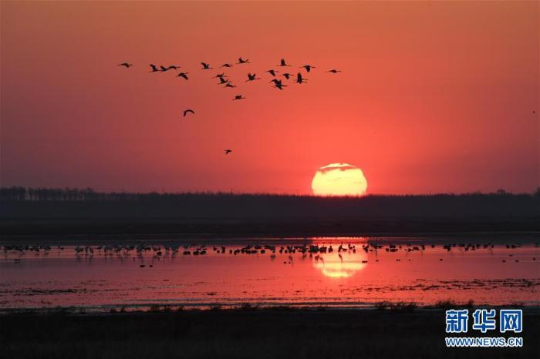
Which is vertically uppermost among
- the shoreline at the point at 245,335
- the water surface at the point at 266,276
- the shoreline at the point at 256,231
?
the shoreline at the point at 256,231

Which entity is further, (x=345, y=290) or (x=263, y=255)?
(x=263, y=255)

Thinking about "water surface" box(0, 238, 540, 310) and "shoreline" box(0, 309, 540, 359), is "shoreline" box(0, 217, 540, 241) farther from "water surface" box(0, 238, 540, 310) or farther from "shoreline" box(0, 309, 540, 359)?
"shoreline" box(0, 309, 540, 359)

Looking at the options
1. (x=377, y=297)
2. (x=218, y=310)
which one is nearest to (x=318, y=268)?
(x=377, y=297)

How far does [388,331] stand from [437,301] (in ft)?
22.7

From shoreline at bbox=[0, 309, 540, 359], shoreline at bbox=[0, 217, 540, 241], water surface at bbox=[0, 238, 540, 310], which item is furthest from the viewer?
shoreline at bbox=[0, 217, 540, 241]

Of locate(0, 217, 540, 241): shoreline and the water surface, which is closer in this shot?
the water surface

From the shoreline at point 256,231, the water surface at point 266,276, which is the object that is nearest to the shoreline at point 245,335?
the water surface at point 266,276

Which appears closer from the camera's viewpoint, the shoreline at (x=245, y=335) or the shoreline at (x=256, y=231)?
the shoreline at (x=245, y=335)

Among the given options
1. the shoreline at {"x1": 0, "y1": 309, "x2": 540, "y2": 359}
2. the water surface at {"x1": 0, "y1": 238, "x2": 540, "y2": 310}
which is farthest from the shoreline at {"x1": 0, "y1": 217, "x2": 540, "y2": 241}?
the shoreline at {"x1": 0, "y1": 309, "x2": 540, "y2": 359}

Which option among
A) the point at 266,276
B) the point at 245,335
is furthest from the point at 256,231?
the point at 245,335

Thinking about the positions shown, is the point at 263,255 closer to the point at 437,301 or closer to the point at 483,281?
the point at 483,281

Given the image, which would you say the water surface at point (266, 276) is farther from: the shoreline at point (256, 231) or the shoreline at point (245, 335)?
the shoreline at point (256, 231)

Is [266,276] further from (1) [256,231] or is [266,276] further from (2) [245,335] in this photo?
(1) [256,231]

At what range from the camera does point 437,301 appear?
2808cm
